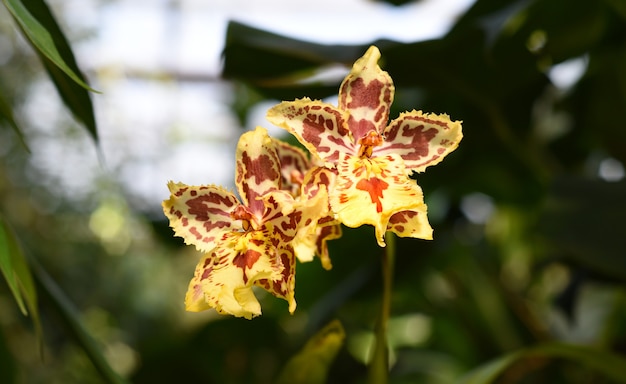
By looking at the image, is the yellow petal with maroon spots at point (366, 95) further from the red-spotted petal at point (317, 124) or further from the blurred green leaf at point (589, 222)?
the blurred green leaf at point (589, 222)

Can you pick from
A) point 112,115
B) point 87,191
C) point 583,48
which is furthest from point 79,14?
point 583,48

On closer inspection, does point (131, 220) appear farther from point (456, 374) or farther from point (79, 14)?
point (456, 374)

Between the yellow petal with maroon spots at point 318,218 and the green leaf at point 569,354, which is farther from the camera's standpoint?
the green leaf at point 569,354

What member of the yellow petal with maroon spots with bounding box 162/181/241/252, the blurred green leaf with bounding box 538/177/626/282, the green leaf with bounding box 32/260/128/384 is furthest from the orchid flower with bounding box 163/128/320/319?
the blurred green leaf with bounding box 538/177/626/282

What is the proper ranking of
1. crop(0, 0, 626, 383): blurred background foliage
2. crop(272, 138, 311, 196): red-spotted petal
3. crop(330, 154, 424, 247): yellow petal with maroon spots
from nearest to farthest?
crop(330, 154, 424, 247): yellow petal with maroon spots
crop(272, 138, 311, 196): red-spotted petal
crop(0, 0, 626, 383): blurred background foliage

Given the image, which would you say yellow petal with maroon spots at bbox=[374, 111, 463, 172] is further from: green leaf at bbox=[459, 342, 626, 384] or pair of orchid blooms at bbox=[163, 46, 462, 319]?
green leaf at bbox=[459, 342, 626, 384]

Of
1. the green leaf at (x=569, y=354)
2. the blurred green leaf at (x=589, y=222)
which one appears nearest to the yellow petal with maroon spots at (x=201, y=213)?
the green leaf at (x=569, y=354)
